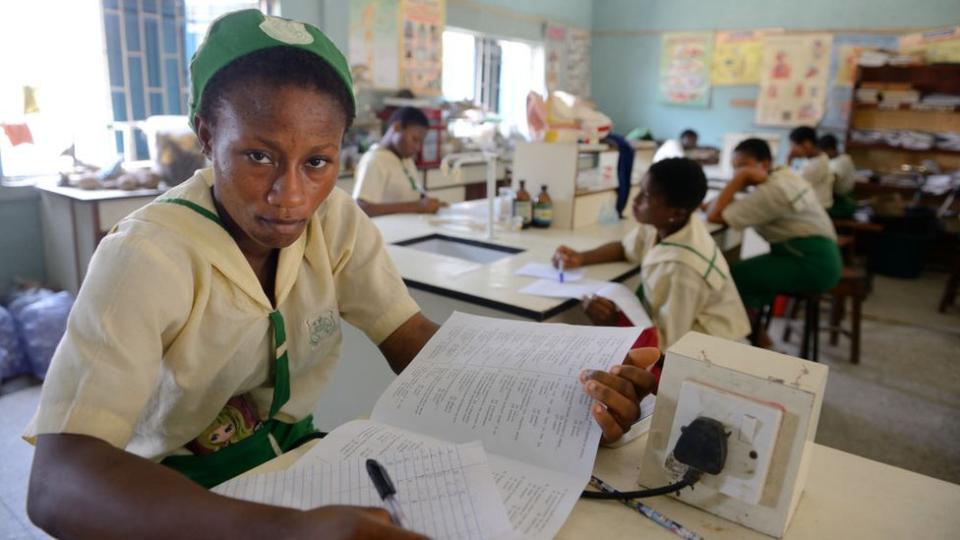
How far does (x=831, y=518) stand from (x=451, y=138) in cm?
480

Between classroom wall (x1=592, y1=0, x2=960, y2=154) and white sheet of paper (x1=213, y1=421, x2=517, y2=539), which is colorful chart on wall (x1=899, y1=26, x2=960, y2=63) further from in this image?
white sheet of paper (x1=213, y1=421, x2=517, y2=539)

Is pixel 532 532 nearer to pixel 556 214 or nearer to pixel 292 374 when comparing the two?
pixel 292 374

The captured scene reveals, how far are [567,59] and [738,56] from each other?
173 centimetres

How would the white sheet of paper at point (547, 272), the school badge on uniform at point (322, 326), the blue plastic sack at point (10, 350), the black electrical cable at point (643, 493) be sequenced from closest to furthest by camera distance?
1. the black electrical cable at point (643, 493)
2. the school badge on uniform at point (322, 326)
3. the white sheet of paper at point (547, 272)
4. the blue plastic sack at point (10, 350)

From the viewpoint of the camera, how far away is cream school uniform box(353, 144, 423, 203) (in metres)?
3.23

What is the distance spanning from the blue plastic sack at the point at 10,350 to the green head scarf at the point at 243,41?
259 cm

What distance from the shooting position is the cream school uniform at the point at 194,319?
0.68 metres

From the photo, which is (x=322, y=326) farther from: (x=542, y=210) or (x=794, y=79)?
(x=794, y=79)

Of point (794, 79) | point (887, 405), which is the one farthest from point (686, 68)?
point (887, 405)

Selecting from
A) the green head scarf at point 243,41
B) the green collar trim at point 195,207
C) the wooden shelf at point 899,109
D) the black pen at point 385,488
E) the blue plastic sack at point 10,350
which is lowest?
the blue plastic sack at point 10,350

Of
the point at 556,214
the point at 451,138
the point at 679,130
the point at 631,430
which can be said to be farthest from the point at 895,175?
the point at 631,430

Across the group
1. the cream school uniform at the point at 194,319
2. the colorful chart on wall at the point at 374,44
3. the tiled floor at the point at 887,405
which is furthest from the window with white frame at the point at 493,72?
the cream school uniform at the point at 194,319

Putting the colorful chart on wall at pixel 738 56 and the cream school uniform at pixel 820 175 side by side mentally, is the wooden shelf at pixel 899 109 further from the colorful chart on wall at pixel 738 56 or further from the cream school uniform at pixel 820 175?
the cream school uniform at pixel 820 175

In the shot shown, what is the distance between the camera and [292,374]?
3.34ft
